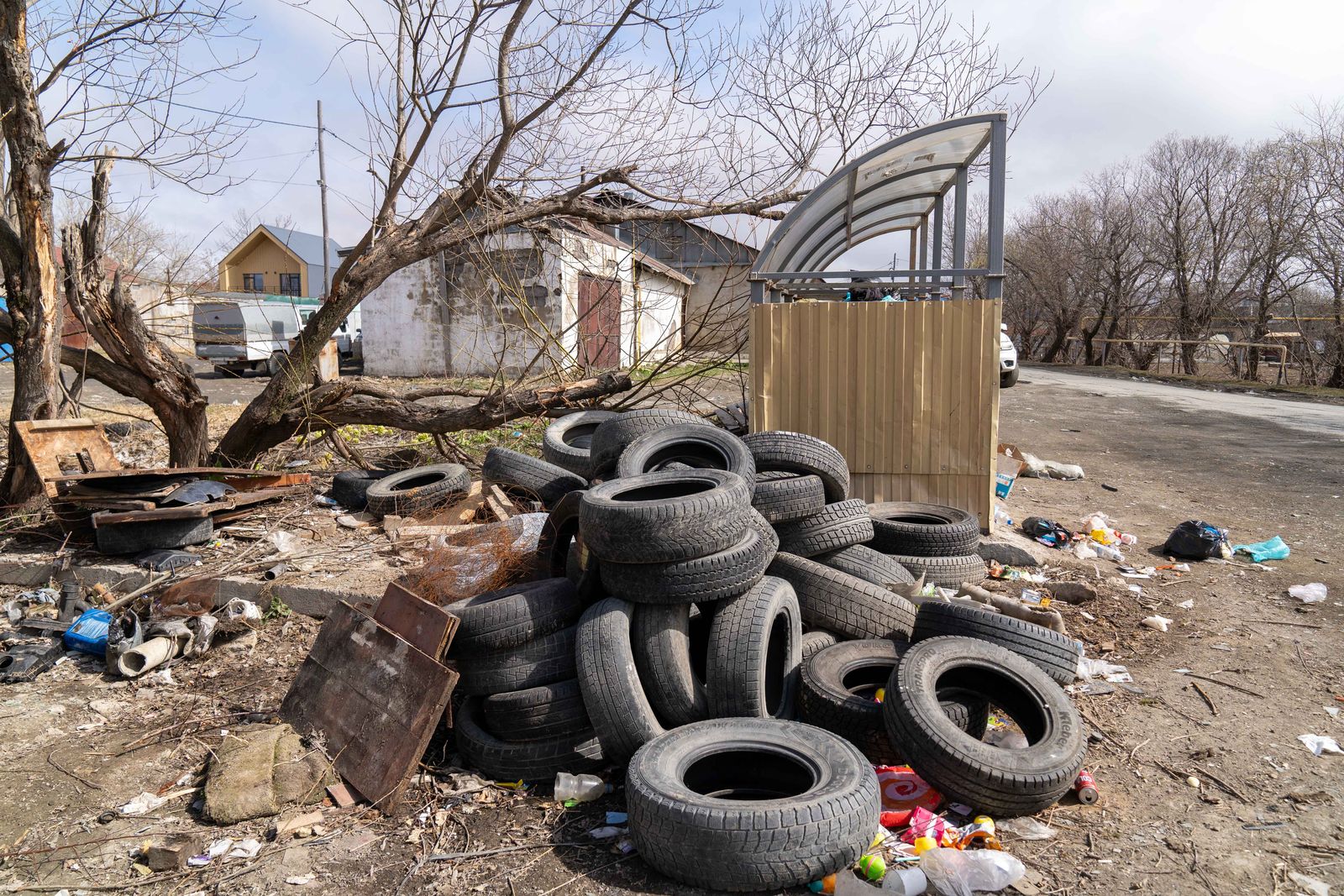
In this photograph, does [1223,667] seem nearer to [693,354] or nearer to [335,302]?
[693,354]

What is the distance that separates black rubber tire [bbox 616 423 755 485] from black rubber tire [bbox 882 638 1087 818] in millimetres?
1882

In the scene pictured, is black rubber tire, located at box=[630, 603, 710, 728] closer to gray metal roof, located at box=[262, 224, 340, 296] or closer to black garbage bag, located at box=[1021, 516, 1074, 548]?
black garbage bag, located at box=[1021, 516, 1074, 548]

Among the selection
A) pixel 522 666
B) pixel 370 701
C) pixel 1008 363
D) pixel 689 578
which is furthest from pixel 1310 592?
pixel 1008 363

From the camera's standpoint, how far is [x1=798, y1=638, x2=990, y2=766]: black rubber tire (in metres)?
3.80

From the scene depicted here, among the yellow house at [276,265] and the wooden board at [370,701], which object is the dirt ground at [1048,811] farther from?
the yellow house at [276,265]

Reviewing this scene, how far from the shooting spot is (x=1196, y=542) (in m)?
6.91

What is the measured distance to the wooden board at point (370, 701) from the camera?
367cm

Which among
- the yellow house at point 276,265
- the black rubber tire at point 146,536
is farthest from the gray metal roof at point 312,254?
the black rubber tire at point 146,536

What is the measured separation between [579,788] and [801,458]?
2.80 m

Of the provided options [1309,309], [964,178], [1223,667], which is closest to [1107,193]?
[1309,309]

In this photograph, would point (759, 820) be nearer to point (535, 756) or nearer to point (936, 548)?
point (535, 756)

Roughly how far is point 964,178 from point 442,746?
7.22m

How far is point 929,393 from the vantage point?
6.82 m

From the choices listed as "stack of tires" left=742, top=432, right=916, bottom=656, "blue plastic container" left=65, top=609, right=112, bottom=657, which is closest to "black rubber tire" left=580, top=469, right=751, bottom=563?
"stack of tires" left=742, top=432, right=916, bottom=656
